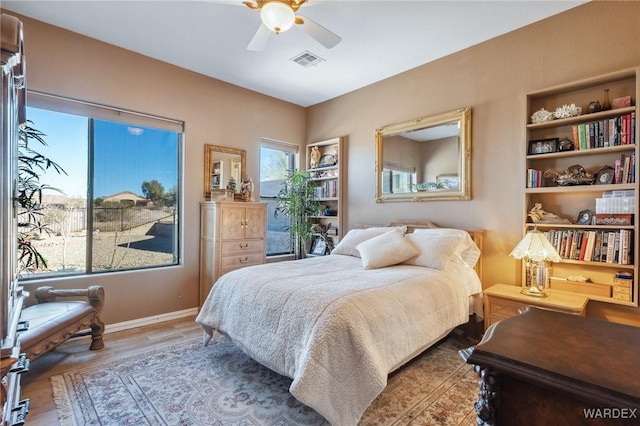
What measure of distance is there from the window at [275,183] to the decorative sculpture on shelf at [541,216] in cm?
331

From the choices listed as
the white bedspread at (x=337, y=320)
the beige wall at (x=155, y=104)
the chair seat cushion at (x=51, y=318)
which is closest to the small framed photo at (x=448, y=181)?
the white bedspread at (x=337, y=320)

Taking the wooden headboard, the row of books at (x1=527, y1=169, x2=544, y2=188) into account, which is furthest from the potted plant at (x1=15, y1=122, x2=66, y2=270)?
the row of books at (x1=527, y1=169, x2=544, y2=188)

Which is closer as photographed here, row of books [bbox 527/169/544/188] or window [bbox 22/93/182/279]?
row of books [bbox 527/169/544/188]

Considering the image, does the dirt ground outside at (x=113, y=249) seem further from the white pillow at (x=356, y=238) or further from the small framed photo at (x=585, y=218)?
the small framed photo at (x=585, y=218)

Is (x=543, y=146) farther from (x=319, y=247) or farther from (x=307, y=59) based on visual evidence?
(x=319, y=247)

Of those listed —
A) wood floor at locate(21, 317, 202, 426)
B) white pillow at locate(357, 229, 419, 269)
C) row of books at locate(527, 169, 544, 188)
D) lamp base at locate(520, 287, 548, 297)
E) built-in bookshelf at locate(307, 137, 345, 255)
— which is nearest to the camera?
wood floor at locate(21, 317, 202, 426)

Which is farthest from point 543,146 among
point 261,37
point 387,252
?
point 261,37

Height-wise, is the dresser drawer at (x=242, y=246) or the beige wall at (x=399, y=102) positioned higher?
the beige wall at (x=399, y=102)

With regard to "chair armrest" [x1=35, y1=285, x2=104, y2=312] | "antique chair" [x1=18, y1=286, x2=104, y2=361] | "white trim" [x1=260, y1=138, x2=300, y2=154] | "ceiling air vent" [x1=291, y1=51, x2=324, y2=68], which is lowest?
"antique chair" [x1=18, y1=286, x2=104, y2=361]

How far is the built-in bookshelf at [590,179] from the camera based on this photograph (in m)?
2.37

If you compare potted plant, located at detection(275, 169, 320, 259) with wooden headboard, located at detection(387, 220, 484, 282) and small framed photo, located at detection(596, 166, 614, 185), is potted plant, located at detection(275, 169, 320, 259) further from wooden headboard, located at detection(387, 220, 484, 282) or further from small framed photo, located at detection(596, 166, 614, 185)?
small framed photo, located at detection(596, 166, 614, 185)

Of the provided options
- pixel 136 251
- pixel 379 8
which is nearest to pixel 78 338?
pixel 136 251

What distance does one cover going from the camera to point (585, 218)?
259 cm

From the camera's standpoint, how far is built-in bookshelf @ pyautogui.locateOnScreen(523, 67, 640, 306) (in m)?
2.37
